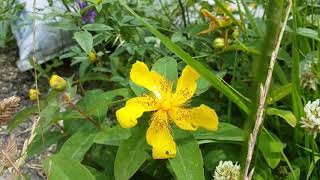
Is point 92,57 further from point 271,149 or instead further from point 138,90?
point 271,149

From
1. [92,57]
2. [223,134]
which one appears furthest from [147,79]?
[92,57]

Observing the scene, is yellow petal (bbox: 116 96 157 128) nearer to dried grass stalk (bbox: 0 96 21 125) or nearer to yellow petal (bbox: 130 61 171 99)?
yellow petal (bbox: 130 61 171 99)

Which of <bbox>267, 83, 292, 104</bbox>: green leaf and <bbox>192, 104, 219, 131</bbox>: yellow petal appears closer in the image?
<bbox>192, 104, 219, 131</bbox>: yellow petal

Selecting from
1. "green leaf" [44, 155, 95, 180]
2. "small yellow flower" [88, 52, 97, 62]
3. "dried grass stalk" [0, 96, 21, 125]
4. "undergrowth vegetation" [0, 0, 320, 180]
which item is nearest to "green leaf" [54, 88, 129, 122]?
"undergrowth vegetation" [0, 0, 320, 180]

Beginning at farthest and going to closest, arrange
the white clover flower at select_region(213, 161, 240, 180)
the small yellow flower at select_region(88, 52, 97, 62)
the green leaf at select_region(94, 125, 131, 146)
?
the small yellow flower at select_region(88, 52, 97, 62)
the green leaf at select_region(94, 125, 131, 146)
the white clover flower at select_region(213, 161, 240, 180)

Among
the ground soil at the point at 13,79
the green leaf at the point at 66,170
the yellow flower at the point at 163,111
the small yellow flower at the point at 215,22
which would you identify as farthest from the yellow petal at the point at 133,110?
the ground soil at the point at 13,79

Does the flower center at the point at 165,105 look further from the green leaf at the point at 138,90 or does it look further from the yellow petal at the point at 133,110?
the green leaf at the point at 138,90
